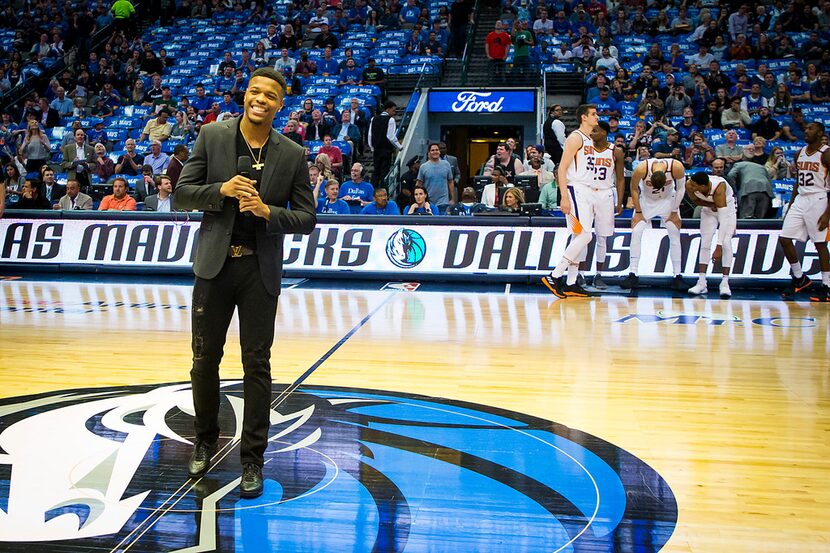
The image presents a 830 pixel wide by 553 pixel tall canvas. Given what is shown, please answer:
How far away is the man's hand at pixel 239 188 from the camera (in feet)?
12.9

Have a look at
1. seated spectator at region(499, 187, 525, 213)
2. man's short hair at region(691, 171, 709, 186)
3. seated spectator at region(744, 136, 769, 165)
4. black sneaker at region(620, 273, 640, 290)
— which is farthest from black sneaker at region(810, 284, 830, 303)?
seated spectator at region(499, 187, 525, 213)

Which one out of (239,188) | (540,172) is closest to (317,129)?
(540,172)

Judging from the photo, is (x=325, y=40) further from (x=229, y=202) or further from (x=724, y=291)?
(x=229, y=202)

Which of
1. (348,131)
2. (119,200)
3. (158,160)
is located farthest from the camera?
(348,131)

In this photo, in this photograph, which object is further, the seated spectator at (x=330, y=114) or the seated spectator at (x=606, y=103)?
the seated spectator at (x=606, y=103)

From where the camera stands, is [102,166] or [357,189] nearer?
[357,189]

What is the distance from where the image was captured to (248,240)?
4242mm

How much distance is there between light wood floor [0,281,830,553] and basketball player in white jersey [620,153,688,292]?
3.17 feet

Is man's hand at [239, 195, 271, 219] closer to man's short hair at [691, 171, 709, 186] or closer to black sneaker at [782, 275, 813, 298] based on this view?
man's short hair at [691, 171, 709, 186]

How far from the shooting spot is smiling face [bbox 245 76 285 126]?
4180 mm

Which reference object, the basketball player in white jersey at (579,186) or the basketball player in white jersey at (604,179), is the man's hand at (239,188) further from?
the basketball player in white jersey at (604,179)

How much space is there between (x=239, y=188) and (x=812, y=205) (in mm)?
9280

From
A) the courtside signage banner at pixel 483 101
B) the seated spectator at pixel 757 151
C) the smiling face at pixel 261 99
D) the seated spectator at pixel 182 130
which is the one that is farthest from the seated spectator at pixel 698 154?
the smiling face at pixel 261 99

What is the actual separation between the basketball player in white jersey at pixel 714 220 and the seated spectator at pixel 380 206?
434 cm
